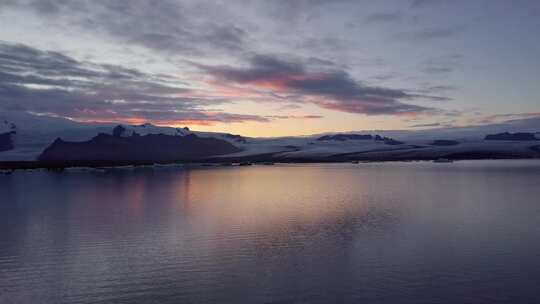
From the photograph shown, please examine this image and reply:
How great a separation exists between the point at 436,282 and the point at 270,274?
447 centimetres

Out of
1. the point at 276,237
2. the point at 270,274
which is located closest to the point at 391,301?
the point at 270,274

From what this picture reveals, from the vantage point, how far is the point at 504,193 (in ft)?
117

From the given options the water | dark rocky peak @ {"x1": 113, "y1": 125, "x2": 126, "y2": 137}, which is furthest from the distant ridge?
the water

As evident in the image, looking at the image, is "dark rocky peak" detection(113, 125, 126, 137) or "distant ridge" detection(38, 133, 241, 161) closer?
"distant ridge" detection(38, 133, 241, 161)

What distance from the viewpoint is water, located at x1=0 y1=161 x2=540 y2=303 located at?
12.6 meters

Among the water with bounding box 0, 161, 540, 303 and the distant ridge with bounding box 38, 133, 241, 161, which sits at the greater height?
the distant ridge with bounding box 38, 133, 241, 161

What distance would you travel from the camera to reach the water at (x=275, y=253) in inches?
496

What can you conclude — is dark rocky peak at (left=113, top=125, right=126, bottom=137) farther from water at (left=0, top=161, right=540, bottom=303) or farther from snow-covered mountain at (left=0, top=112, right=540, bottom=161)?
water at (left=0, top=161, right=540, bottom=303)

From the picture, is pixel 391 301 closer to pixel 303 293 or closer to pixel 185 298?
pixel 303 293

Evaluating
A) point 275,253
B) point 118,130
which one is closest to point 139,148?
point 118,130

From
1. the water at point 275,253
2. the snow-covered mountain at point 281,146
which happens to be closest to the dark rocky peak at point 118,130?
the snow-covered mountain at point 281,146

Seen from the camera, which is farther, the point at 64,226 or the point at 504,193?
the point at 504,193

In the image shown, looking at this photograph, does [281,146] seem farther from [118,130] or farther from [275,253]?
[275,253]

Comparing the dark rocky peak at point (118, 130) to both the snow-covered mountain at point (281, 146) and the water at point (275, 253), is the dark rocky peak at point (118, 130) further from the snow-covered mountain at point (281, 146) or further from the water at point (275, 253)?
the water at point (275, 253)
